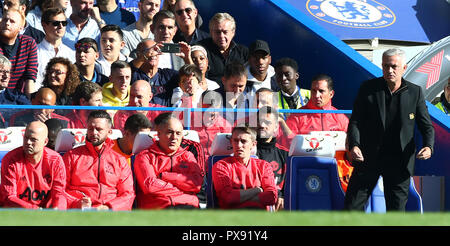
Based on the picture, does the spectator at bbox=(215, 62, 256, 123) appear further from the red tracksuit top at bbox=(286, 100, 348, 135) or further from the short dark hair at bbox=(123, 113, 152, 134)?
the short dark hair at bbox=(123, 113, 152, 134)

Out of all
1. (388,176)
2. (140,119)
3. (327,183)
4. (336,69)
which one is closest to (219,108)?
(140,119)

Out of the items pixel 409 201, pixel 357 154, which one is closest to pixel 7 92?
pixel 357 154

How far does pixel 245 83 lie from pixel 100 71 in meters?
1.84

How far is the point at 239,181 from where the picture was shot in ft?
25.0

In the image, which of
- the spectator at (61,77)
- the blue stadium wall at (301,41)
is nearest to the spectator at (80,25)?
the spectator at (61,77)

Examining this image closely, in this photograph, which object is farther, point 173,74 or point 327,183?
point 173,74

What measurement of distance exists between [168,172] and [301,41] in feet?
13.6

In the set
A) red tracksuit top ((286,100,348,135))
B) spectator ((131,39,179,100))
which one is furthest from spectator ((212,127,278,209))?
spectator ((131,39,179,100))

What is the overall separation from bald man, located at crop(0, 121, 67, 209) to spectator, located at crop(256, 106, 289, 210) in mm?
2052

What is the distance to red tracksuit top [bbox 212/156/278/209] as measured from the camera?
750 centimetres

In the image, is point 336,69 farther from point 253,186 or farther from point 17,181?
point 17,181

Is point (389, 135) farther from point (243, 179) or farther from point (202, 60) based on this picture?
point (202, 60)

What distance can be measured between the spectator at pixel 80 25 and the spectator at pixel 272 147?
3.22 meters
